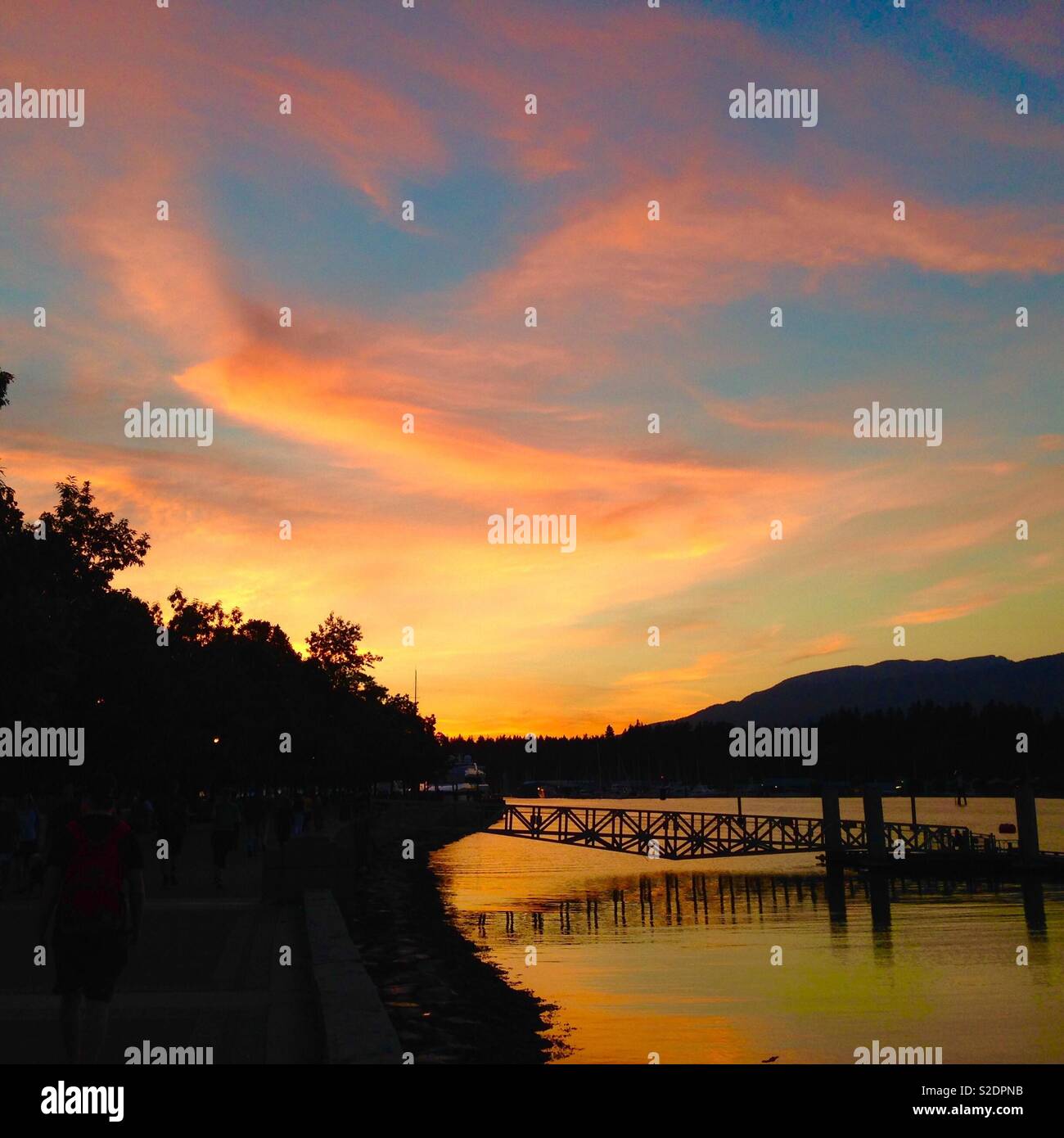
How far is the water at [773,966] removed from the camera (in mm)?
22516

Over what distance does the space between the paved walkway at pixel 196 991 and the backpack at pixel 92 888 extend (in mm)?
1723

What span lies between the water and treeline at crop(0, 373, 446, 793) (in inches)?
476

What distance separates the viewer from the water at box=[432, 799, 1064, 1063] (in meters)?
22.5

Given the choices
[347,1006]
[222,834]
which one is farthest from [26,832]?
[347,1006]

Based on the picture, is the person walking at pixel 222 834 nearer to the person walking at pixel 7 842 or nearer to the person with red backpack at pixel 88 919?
the person walking at pixel 7 842

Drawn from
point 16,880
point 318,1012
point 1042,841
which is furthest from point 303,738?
point 1042,841

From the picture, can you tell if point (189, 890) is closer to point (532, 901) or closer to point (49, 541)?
point (49, 541)

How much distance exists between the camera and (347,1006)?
1248 centimetres

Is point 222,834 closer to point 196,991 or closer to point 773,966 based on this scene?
point 773,966

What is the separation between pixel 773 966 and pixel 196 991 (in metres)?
21.3

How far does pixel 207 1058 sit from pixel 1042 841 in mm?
123340

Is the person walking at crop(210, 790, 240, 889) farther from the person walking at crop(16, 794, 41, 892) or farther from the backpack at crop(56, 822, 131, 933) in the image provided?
the backpack at crop(56, 822, 131, 933)

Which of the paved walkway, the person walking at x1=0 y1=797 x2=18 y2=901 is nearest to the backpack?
the paved walkway

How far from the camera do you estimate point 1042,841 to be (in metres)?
122
